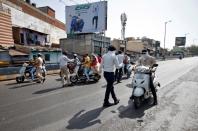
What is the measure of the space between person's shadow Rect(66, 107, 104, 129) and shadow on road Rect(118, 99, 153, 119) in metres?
0.70

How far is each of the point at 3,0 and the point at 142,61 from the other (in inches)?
1006

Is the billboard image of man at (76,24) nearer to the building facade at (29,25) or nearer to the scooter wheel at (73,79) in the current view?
the building facade at (29,25)

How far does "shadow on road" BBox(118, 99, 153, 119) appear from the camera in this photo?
19.3 feet

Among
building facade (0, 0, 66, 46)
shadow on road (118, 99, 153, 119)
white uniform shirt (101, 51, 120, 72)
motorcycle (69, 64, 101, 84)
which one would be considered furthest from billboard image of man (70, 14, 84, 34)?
shadow on road (118, 99, 153, 119)

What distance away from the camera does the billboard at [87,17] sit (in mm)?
34156

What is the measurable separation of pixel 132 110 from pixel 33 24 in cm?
3462

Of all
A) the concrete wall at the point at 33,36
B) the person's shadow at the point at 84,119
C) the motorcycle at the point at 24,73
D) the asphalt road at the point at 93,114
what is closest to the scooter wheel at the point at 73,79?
the motorcycle at the point at 24,73

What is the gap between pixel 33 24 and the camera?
37.4 meters

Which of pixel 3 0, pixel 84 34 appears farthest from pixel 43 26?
pixel 3 0

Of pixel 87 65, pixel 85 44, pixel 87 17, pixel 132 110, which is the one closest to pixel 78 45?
pixel 85 44

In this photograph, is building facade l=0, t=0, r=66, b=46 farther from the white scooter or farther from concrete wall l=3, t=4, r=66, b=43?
the white scooter

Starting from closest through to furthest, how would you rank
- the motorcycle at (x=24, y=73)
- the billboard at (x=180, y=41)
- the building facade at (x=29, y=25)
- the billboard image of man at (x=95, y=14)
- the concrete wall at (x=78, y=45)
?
the motorcycle at (x=24, y=73)
the building facade at (x=29, y=25)
the billboard image of man at (x=95, y=14)
the concrete wall at (x=78, y=45)
the billboard at (x=180, y=41)

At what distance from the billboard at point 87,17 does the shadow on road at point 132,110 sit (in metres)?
28.0

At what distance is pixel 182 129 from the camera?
16.0 feet
